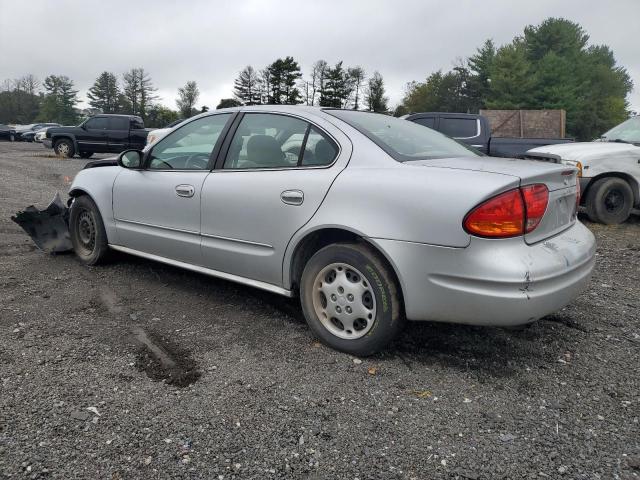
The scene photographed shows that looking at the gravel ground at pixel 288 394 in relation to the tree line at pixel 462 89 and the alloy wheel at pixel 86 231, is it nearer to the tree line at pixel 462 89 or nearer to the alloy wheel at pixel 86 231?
the alloy wheel at pixel 86 231

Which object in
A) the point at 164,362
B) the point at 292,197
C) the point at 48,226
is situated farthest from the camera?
the point at 48,226

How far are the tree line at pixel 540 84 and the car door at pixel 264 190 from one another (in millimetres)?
59366

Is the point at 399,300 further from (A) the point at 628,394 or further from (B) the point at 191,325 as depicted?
(B) the point at 191,325

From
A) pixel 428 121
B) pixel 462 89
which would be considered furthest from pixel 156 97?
pixel 428 121

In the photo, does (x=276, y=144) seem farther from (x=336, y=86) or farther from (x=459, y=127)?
(x=336, y=86)

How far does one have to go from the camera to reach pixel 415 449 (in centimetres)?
226

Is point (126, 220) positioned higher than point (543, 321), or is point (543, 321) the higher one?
point (126, 220)

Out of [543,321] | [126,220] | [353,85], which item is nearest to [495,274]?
[543,321]

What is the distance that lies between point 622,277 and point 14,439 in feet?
16.9

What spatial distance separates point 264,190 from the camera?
134 inches

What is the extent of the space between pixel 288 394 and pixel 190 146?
230cm

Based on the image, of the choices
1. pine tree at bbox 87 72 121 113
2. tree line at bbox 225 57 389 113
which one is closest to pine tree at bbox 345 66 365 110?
tree line at bbox 225 57 389 113

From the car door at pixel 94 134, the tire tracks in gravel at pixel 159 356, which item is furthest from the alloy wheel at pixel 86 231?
the car door at pixel 94 134

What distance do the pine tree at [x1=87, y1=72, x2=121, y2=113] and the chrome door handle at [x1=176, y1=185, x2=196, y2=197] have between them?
95773mm
